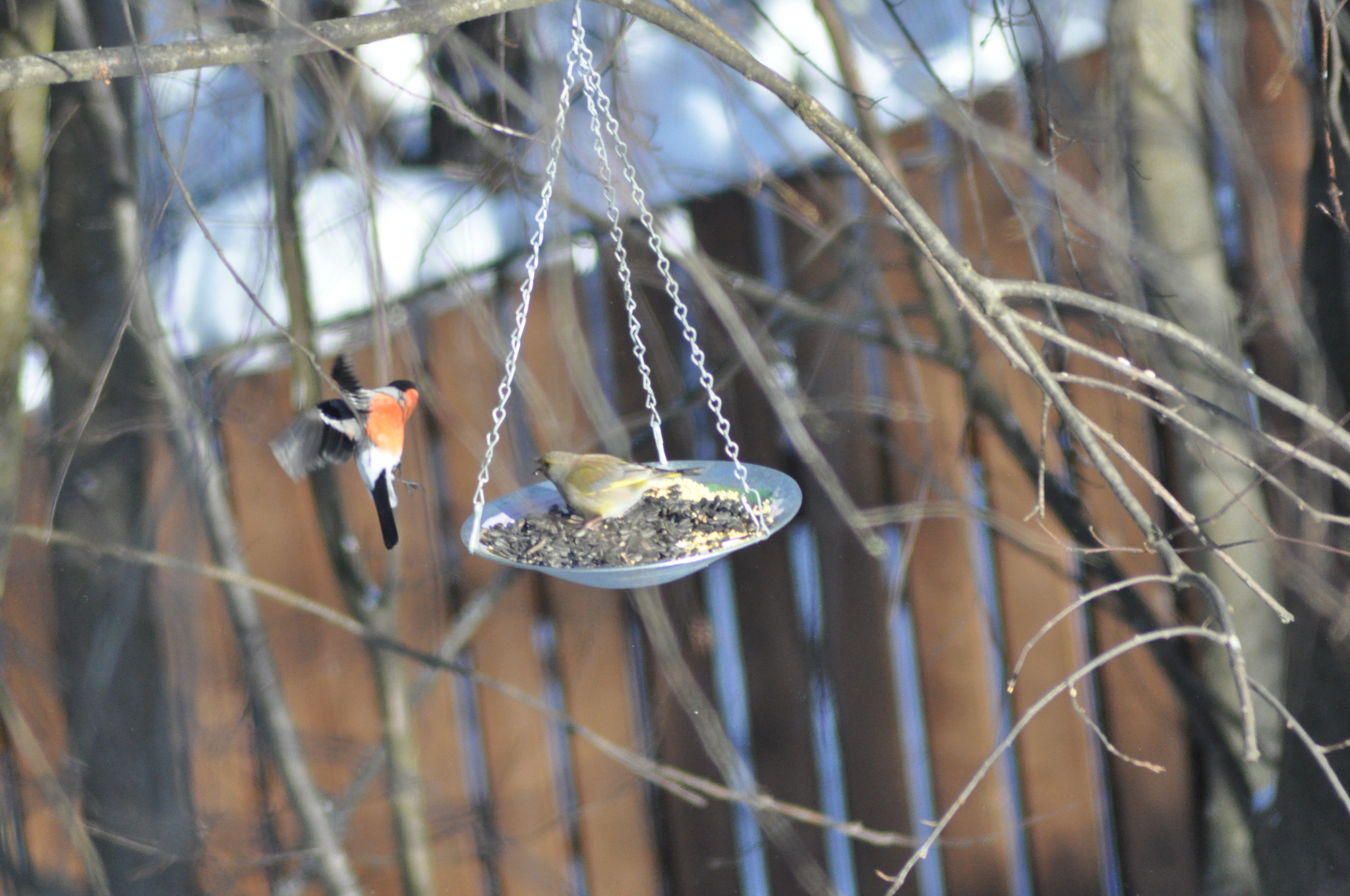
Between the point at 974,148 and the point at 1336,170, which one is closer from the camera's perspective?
the point at 1336,170

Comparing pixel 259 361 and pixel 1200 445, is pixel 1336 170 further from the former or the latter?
pixel 259 361

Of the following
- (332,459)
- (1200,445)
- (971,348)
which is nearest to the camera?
(332,459)

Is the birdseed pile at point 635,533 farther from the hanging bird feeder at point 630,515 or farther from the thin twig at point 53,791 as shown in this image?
the thin twig at point 53,791

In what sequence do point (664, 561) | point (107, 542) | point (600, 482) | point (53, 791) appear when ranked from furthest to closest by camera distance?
point (53, 791)
point (107, 542)
point (600, 482)
point (664, 561)

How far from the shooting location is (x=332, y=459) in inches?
47.1

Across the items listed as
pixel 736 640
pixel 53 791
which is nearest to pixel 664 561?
pixel 736 640

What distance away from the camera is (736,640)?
1777 millimetres

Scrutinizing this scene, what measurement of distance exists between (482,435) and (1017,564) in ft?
3.10

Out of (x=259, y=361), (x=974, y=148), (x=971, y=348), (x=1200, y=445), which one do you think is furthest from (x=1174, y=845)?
(x=259, y=361)

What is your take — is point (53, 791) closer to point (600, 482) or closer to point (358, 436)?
point (358, 436)

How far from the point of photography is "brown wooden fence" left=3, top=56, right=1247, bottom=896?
5.32ft

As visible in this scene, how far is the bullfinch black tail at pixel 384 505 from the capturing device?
136 cm

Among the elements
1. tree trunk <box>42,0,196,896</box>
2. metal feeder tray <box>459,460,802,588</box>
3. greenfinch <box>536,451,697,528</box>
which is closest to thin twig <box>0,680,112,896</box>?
tree trunk <box>42,0,196,896</box>

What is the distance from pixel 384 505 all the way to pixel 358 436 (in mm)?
153
